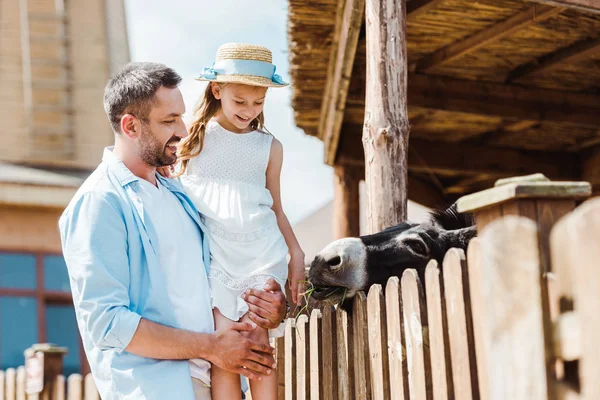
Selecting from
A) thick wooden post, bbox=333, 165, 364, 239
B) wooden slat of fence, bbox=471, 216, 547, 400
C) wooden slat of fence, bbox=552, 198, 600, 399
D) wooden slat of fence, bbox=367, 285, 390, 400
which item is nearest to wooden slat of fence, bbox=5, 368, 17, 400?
thick wooden post, bbox=333, 165, 364, 239

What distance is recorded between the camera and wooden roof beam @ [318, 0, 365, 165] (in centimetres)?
520

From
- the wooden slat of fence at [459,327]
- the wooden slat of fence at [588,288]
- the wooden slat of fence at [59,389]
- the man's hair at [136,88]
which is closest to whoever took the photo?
the wooden slat of fence at [588,288]

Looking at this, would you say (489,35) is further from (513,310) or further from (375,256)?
(513,310)

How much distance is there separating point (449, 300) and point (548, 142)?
6.31 metres

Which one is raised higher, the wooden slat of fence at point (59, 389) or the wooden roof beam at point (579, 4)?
the wooden roof beam at point (579, 4)

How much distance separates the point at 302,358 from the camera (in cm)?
388

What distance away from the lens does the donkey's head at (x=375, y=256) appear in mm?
3270

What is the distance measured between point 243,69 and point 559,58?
3901mm

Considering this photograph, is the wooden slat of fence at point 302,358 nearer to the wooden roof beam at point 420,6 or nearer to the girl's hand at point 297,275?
the girl's hand at point 297,275

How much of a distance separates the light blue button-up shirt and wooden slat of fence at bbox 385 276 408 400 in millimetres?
649

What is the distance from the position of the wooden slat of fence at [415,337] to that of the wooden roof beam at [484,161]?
5.36 m

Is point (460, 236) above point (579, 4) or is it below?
below

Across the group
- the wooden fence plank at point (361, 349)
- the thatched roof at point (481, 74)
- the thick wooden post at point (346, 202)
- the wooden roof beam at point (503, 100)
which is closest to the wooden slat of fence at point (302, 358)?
the wooden fence plank at point (361, 349)

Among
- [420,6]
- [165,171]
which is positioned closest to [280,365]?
[165,171]
